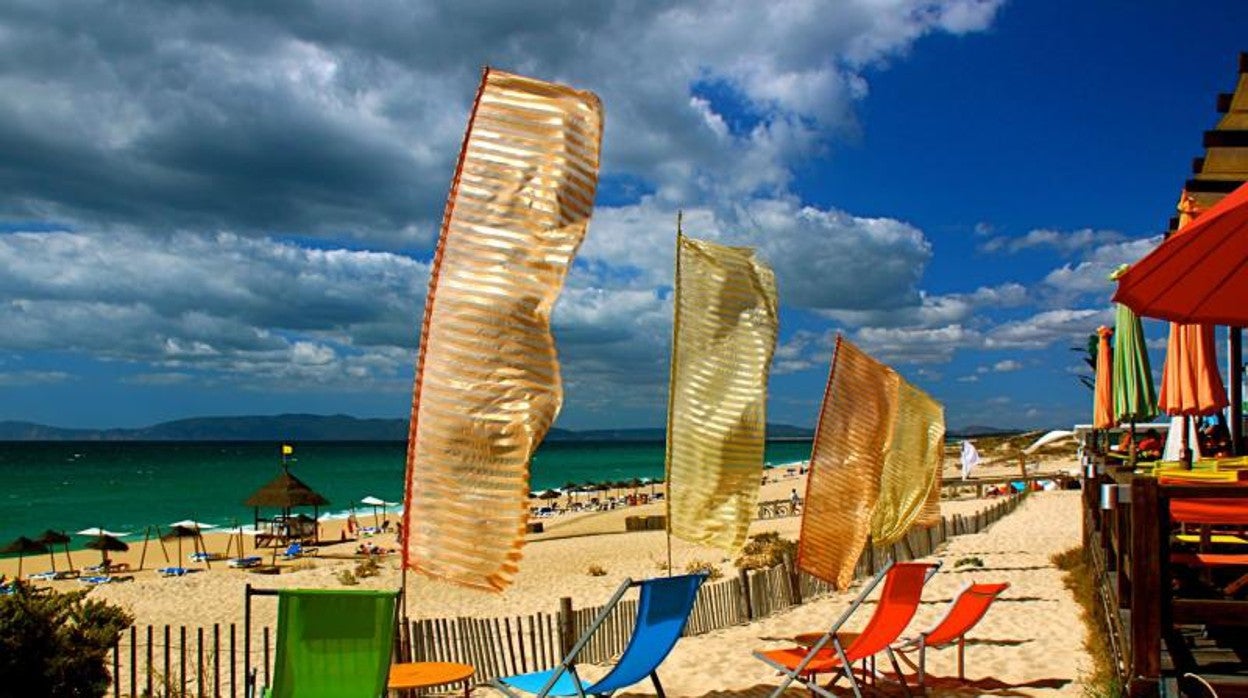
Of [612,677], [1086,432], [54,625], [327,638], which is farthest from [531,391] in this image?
[1086,432]

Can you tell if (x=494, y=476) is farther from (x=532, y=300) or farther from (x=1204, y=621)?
(x=1204, y=621)

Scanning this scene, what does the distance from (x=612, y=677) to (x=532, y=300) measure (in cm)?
235

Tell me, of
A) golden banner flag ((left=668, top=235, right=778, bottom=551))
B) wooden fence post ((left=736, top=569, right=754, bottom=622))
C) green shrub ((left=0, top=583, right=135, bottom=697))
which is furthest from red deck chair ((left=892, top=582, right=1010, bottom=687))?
green shrub ((left=0, top=583, right=135, bottom=697))

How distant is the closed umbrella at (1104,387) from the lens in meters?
13.8

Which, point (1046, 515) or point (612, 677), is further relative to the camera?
point (1046, 515)

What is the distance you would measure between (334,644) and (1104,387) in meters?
12.4

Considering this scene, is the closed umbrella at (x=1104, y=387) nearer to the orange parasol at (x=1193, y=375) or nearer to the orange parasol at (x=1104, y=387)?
the orange parasol at (x=1104, y=387)

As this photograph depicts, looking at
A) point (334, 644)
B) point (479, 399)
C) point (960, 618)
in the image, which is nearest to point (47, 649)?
point (334, 644)

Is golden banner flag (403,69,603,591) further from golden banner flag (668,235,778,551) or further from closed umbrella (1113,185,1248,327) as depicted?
golden banner flag (668,235,778,551)

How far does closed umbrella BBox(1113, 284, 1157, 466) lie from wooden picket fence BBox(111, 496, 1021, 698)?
377 cm

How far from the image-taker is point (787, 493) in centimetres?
4956

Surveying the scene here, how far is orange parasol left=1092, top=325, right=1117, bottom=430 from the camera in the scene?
45.4 ft

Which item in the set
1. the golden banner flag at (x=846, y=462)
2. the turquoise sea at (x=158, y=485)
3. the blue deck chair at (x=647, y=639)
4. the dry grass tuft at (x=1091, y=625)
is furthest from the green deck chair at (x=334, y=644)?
the turquoise sea at (x=158, y=485)

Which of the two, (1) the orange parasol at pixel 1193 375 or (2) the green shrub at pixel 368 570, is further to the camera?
(2) the green shrub at pixel 368 570
